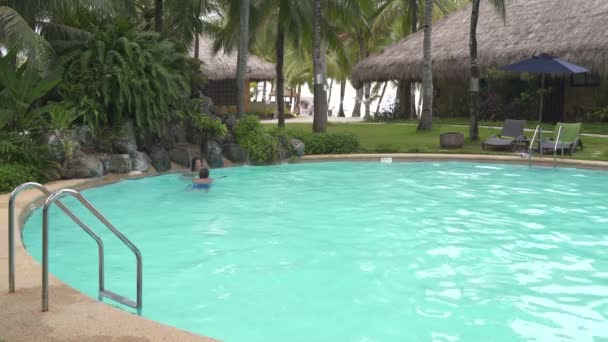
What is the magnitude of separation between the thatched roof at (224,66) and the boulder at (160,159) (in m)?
17.6

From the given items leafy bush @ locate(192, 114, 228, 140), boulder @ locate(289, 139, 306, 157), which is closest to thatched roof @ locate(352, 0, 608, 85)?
boulder @ locate(289, 139, 306, 157)

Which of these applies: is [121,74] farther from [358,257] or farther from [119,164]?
[358,257]

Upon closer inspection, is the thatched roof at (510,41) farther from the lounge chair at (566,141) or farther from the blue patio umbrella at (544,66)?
the lounge chair at (566,141)

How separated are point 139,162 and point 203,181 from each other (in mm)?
2332

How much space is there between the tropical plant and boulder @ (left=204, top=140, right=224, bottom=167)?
1082 millimetres

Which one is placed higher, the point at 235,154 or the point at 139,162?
the point at 235,154

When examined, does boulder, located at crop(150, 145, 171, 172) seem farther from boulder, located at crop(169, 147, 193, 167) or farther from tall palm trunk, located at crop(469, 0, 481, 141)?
tall palm trunk, located at crop(469, 0, 481, 141)

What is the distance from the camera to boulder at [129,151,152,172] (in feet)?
41.4

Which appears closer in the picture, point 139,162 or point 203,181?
point 203,181

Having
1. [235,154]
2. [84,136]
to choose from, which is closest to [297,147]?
[235,154]

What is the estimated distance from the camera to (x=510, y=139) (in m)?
16.3

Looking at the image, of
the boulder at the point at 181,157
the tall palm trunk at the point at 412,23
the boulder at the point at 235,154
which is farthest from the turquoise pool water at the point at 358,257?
the tall palm trunk at the point at 412,23

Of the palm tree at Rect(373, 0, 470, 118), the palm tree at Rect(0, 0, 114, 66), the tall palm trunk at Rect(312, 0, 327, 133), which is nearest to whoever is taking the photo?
the palm tree at Rect(0, 0, 114, 66)

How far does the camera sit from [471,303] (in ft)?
18.7
